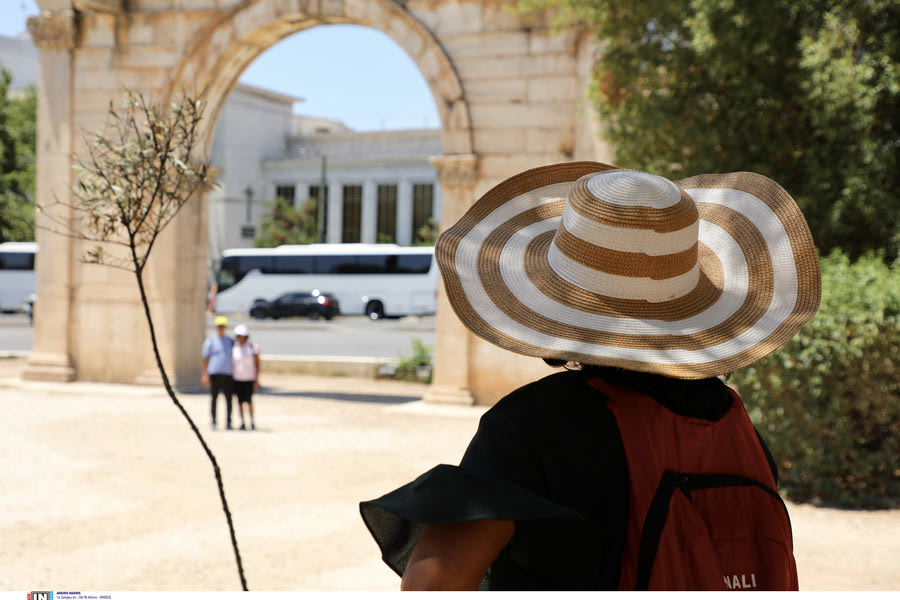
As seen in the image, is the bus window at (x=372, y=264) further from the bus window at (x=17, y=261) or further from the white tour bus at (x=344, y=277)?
the bus window at (x=17, y=261)

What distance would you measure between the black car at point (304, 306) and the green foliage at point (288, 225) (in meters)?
12.4

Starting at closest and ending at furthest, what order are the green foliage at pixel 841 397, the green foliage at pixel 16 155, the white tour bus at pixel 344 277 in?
the green foliage at pixel 841 397 → the green foliage at pixel 16 155 → the white tour bus at pixel 344 277

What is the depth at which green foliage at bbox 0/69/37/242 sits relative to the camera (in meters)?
35.1

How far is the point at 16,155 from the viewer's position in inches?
1403

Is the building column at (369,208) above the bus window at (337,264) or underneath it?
above

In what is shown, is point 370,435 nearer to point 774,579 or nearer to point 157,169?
point 157,169

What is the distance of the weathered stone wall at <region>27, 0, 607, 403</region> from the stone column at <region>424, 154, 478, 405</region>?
0.05 feet

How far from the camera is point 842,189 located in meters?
8.93

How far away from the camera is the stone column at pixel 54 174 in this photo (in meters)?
14.3

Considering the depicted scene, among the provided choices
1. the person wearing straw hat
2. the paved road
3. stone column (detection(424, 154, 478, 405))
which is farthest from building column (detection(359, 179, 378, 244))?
the person wearing straw hat

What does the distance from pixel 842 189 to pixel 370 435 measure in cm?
576

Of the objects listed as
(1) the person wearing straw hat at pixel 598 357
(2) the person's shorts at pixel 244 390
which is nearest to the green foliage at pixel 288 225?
(2) the person's shorts at pixel 244 390

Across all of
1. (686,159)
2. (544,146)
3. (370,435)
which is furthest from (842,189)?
(370,435)

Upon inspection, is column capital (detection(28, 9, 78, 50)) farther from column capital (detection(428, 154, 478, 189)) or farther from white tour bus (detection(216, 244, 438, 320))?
white tour bus (detection(216, 244, 438, 320))
